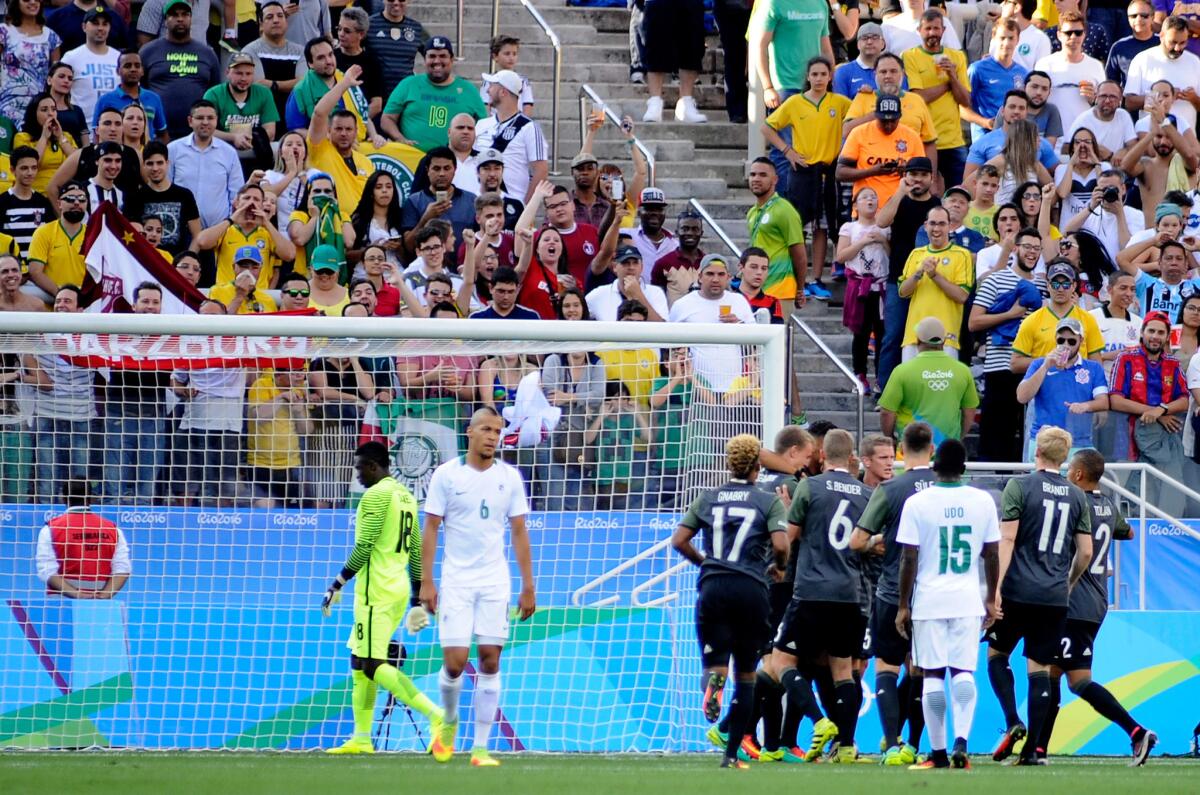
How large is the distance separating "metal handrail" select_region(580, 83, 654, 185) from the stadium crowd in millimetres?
167

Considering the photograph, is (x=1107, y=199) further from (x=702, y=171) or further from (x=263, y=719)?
(x=263, y=719)

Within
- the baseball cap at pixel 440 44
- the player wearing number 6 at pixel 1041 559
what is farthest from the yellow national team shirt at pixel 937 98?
the player wearing number 6 at pixel 1041 559

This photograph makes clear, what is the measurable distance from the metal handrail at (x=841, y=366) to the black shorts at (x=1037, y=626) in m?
3.45

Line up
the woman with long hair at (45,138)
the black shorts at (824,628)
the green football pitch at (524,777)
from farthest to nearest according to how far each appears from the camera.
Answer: the woman with long hair at (45,138), the black shorts at (824,628), the green football pitch at (524,777)

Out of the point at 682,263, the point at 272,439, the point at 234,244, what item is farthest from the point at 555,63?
the point at 272,439

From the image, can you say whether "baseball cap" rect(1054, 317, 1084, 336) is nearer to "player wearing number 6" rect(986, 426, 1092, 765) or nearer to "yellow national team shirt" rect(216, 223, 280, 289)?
"player wearing number 6" rect(986, 426, 1092, 765)

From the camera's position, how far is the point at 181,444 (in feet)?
45.3

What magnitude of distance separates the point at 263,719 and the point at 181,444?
2.03 metres

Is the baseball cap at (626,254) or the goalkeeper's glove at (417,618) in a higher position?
the baseball cap at (626,254)

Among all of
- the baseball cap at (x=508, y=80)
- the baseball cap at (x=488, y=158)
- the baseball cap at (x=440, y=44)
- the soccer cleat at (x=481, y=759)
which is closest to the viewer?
the soccer cleat at (x=481, y=759)

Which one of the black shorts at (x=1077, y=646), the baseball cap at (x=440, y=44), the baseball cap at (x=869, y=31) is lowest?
the black shorts at (x=1077, y=646)

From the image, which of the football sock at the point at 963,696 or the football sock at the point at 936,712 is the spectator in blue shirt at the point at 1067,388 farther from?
the football sock at the point at 936,712

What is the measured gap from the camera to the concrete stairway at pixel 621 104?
19312 mm

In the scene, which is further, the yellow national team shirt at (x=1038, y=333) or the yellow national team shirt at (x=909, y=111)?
the yellow national team shirt at (x=909, y=111)
